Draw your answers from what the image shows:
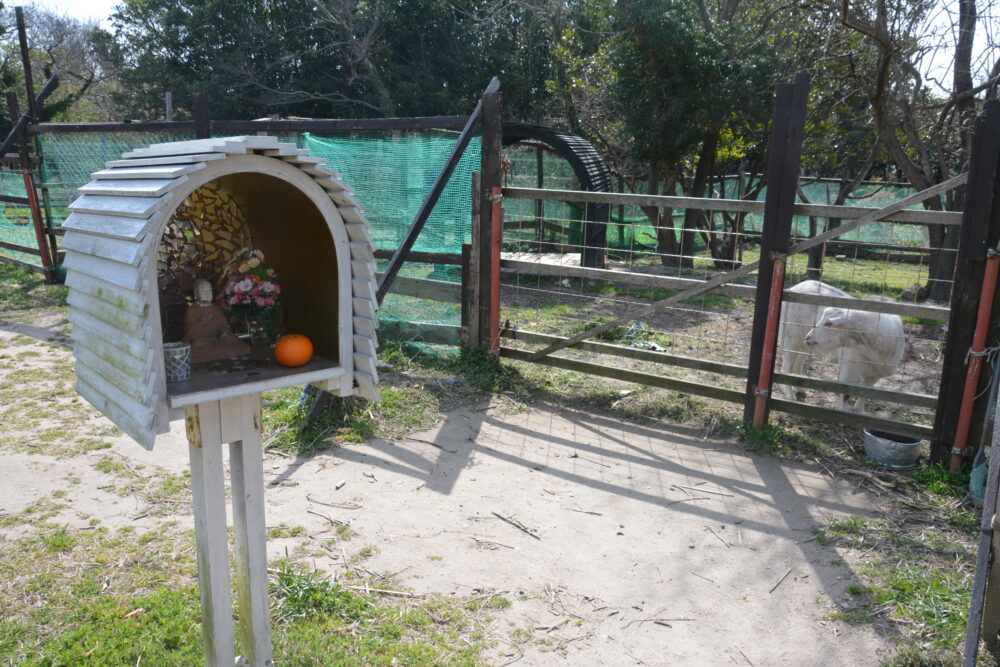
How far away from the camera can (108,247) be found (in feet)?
6.99

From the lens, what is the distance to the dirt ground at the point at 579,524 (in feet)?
10.4

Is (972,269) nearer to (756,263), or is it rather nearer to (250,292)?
(756,263)

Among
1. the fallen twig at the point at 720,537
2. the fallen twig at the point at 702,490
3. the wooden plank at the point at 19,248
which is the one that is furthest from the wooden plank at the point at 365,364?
the wooden plank at the point at 19,248

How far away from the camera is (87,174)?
981 cm

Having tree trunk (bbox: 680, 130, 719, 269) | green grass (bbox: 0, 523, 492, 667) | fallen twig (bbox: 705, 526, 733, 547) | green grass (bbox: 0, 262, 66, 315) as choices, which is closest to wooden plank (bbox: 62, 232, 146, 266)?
green grass (bbox: 0, 523, 492, 667)

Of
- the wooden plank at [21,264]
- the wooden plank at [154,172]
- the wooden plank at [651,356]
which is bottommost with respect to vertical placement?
the wooden plank at [21,264]

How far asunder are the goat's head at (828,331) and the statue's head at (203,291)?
4.37 m

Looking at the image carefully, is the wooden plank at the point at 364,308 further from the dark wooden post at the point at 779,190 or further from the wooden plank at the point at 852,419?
the wooden plank at the point at 852,419

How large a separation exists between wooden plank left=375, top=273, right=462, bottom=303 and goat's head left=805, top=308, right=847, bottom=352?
9.95 feet

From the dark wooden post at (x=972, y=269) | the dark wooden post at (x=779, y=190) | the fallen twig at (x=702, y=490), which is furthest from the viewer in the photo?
the dark wooden post at (x=779, y=190)

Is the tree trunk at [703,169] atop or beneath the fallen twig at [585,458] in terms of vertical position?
atop

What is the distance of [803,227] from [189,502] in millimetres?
15733

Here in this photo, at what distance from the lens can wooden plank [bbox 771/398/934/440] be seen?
15.6 feet

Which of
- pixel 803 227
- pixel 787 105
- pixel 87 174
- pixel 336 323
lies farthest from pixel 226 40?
pixel 336 323
